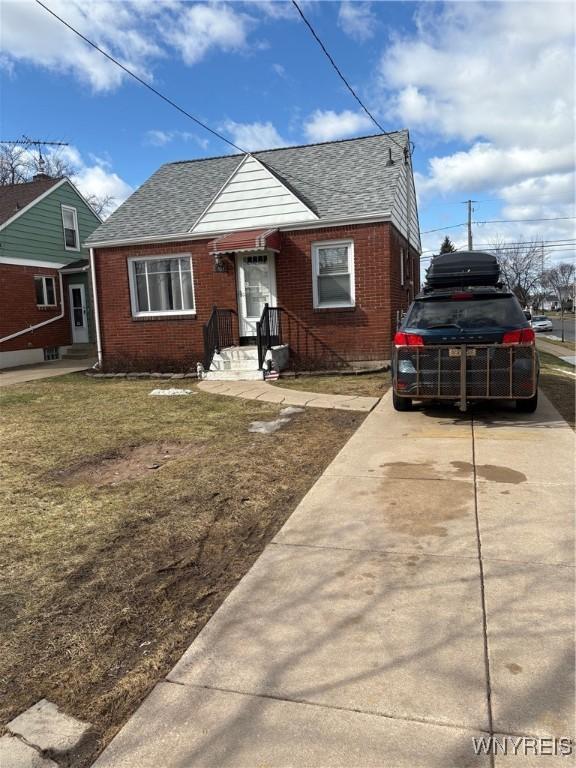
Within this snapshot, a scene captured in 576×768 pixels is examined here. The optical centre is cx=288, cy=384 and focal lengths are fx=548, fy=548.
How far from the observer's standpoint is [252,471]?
522 cm

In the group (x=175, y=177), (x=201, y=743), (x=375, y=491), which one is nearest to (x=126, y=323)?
(x=175, y=177)

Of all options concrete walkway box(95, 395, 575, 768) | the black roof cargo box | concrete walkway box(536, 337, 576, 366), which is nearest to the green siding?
the black roof cargo box

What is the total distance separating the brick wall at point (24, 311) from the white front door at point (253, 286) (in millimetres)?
9048

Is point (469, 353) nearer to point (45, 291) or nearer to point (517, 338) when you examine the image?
point (517, 338)

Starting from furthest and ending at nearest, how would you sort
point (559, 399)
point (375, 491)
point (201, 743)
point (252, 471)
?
point (559, 399) → point (252, 471) → point (375, 491) → point (201, 743)

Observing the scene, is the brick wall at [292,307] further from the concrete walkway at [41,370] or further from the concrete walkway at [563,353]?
the concrete walkway at [563,353]

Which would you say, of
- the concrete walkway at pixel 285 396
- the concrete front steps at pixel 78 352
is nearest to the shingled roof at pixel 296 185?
the concrete walkway at pixel 285 396

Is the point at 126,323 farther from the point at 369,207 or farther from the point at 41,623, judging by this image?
the point at 41,623

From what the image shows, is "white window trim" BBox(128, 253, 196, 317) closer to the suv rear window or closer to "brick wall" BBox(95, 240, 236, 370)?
"brick wall" BBox(95, 240, 236, 370)

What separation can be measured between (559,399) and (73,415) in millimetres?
7569

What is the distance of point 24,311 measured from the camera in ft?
60.6

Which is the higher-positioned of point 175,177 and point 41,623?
point 175,177

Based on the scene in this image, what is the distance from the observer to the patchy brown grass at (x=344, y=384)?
9.76 metres

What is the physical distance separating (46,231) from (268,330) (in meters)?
12.0
